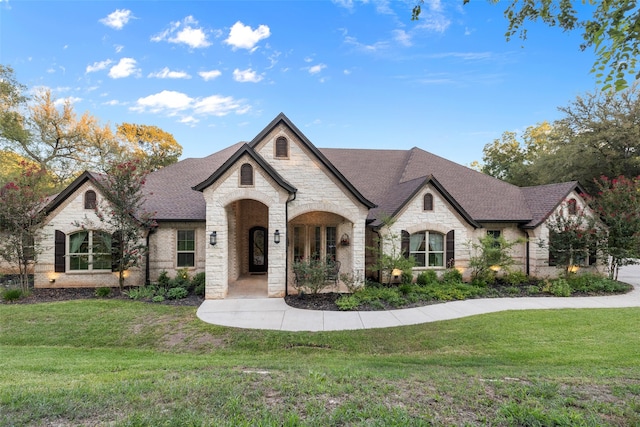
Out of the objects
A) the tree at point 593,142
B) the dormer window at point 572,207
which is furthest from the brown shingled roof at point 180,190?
the tree at point 593,142

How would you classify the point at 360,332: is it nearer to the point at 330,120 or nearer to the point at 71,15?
the point at 71,15

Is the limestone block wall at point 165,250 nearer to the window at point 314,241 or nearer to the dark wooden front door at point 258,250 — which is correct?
the dark wooden front door at point 258,250

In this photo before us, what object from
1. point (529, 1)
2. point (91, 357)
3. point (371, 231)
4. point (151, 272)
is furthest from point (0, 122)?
point (529, 1)

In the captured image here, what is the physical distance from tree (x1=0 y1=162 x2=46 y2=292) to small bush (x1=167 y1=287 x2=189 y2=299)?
542 centimetres

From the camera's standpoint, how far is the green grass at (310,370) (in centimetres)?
309

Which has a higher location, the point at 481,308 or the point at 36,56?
the point at 36,56

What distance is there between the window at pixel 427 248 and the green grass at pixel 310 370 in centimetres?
436

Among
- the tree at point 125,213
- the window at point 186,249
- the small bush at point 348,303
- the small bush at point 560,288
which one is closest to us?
the small bush at point 348,303

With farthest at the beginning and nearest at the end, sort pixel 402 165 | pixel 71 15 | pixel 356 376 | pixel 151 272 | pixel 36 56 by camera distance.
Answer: pixel 402 165
pixel 151 272
pixel 36 56
pixel 71 15
pixel 356 376

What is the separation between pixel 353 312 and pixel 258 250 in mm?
7234

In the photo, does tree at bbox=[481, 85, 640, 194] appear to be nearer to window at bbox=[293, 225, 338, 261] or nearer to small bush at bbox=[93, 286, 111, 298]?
window at bbox=[293, 225, 338, 261]

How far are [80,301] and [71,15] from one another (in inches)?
368

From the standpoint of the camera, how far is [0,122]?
20.6 metres

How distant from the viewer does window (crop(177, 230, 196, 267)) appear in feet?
40.6
